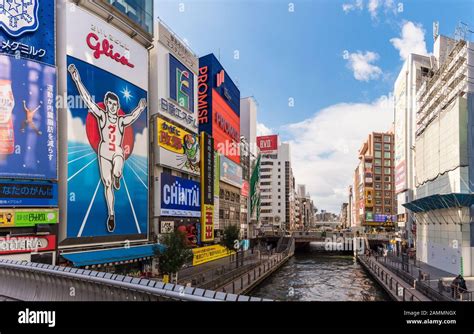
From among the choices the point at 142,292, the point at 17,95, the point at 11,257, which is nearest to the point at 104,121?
the point at 17,95

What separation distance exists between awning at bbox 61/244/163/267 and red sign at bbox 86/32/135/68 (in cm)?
1593

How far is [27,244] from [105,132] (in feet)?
35.6

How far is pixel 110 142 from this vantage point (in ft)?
104

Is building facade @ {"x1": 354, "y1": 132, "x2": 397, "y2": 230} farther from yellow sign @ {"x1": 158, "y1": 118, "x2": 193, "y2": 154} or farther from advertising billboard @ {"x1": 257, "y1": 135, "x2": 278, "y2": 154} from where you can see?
yellow sign @ {"x1": 158, "y1": 118, "x2": 193, "y2": 154}

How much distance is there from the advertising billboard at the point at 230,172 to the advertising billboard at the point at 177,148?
11378mm

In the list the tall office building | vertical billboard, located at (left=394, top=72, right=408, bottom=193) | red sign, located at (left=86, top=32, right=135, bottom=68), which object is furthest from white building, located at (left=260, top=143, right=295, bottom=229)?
red sign, located at (left=86, top=32, right=135, bottom=68)

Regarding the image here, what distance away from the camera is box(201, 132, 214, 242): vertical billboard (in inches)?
1992

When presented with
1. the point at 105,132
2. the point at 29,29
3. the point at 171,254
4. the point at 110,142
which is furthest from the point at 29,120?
the point at 171,254

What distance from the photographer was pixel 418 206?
43969 millimetres
